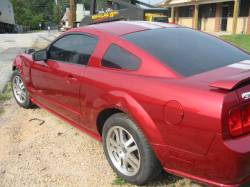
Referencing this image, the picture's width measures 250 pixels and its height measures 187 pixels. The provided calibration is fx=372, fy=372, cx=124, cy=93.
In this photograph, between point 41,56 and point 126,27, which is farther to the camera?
point 41,56

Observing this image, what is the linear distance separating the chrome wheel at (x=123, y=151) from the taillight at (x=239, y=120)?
3.26 ft

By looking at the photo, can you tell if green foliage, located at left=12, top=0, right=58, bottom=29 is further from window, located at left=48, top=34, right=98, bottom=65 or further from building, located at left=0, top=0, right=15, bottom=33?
window, located at left=48, top=34, right=98, bottom=65

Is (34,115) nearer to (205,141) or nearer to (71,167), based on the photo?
(71,167)

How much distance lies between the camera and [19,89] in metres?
6.23

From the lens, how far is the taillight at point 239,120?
2812 mm

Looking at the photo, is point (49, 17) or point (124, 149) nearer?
point (124, 149)

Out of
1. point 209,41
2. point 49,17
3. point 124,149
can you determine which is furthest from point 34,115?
point 49,17

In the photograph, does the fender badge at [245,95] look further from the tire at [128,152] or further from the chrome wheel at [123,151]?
the chrome wheel at [123,151]

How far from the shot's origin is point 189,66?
3.45m

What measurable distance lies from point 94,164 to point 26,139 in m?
1.27

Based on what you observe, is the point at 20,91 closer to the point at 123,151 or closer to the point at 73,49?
the point at 73,49

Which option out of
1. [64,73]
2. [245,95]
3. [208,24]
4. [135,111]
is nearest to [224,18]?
[208,24]

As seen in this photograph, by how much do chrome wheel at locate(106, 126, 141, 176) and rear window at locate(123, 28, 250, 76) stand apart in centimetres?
82

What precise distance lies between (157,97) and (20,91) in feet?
12.0
